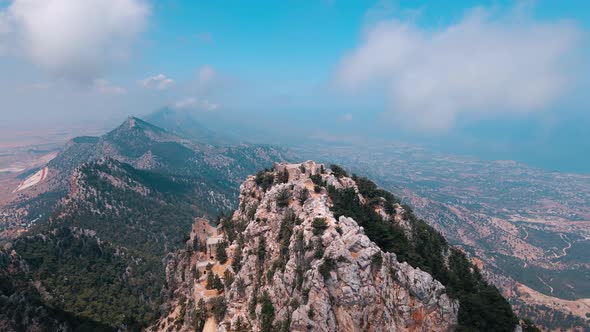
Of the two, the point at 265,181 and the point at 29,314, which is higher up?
the point at 265,181

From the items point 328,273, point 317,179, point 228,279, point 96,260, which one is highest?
point 317,179

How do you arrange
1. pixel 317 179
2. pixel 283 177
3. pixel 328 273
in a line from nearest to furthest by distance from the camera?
pixel 328 273
pixel 317 179
pixel 283 177

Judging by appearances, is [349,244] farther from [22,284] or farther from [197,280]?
[22,284]

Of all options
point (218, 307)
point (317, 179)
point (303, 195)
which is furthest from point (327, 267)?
point (317, 179)

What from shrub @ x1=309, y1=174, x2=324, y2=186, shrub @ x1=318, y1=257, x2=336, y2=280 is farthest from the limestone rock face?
shrub @ x1=309, y1=174, x2=324, y2=186

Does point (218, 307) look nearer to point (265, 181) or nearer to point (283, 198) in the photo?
point (283, 198)

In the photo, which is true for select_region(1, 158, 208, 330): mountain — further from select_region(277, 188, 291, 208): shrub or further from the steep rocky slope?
select_region(277, 188, 291, 208): shrub

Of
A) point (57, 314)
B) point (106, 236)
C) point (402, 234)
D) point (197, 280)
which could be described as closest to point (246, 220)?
point (197, 280)
